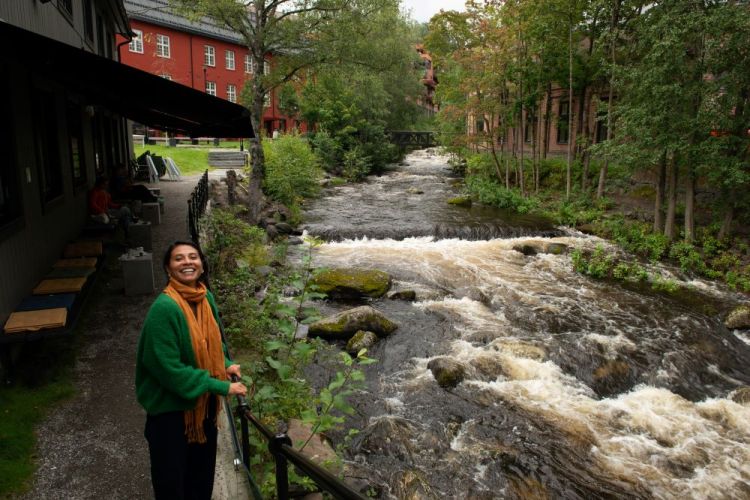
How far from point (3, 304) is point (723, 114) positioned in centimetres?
1541

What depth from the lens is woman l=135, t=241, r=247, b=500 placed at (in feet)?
9.09

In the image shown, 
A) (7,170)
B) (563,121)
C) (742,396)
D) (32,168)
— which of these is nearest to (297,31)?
(32,168)

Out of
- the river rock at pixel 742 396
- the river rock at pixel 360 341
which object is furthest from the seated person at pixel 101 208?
the river rock at pixel 742 396

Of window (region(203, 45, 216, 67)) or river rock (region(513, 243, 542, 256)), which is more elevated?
window (region(203, 45, 216, 67))

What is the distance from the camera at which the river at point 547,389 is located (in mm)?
6160

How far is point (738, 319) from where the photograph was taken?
1077 cm

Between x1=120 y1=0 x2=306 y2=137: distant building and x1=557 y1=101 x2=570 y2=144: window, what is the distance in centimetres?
1928

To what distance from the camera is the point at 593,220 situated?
19281mm

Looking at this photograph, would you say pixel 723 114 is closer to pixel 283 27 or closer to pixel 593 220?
pixel 593 220

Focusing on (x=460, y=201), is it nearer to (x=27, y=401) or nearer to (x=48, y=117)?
(x=48, y=117)

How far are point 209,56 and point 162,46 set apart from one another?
3.96 metres

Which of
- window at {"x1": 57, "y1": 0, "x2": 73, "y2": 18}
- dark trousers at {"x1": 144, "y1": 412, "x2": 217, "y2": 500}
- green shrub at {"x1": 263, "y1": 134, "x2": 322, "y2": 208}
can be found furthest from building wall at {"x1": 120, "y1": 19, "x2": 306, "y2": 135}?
dark trousers at {"x1": 144, "y1": 412, "x2": 217, "y2": 500}

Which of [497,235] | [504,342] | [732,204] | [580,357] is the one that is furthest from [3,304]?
[732,204]

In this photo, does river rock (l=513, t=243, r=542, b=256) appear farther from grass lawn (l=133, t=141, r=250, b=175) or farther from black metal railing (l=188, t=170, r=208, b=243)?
grass lawn (l=133, t=141, r=250, b=175)
